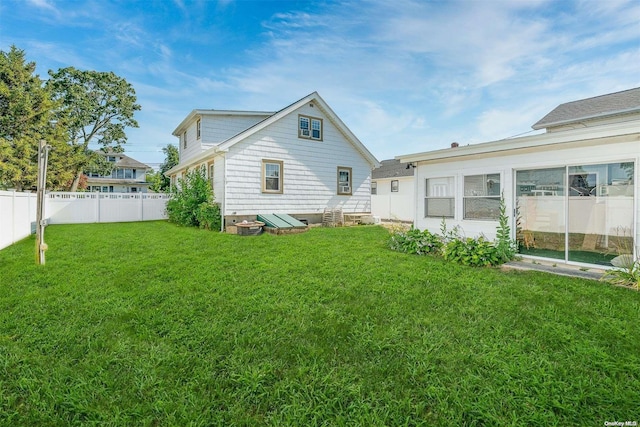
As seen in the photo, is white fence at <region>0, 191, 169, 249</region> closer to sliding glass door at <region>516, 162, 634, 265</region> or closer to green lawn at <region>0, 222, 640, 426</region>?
green lawn at <region>0, 222, 640, 426</region>

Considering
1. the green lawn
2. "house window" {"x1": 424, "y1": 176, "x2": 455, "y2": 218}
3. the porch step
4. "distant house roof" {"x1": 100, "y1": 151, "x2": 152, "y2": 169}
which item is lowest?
the green lawn

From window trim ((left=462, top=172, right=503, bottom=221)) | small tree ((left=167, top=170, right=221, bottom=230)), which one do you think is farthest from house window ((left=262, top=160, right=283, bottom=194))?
window trim ((left=462, top=172, right=503, bottom=221))

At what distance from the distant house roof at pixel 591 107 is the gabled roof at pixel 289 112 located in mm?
7350

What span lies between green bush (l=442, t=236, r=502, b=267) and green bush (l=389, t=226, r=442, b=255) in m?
0.61

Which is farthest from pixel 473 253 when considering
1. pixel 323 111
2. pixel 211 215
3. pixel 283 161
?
pixel 323 111

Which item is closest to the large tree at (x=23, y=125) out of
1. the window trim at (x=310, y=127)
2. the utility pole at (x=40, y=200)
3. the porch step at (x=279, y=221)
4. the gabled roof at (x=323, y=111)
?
the gabled roof at (x=323, y=111)

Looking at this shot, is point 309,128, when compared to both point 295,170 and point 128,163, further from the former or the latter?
point 128,163

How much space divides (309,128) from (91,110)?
22.9m

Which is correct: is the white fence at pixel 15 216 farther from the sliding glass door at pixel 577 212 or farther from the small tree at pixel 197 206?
the sliding glass door at pixel 577 212

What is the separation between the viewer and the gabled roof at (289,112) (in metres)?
11.5

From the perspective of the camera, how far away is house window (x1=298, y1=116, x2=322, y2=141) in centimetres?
1359

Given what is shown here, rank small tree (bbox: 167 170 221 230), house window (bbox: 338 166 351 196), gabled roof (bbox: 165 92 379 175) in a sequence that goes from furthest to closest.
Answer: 1. house window (bbox: 338 166 351 196)
2. small tree (bbox: 167 170 221 230)
3. gabled roof (bbox: 165 92 379 175)

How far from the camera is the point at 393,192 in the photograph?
2253 cm

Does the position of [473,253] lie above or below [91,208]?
below
